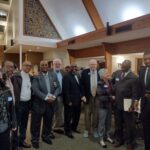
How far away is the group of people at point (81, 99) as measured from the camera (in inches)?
115

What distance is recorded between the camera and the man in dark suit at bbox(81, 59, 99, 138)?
12.1ft

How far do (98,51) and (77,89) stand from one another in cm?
348

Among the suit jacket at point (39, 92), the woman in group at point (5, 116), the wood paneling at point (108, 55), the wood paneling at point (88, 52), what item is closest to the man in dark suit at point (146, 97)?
the suit jacket at point (39, 92)

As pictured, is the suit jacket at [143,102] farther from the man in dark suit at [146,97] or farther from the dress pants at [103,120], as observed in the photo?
the dress pants at [103,120]

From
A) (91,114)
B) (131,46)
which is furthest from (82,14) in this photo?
(91,114)

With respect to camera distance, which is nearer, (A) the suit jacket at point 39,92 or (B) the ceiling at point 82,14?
(A) the suit jacket at point 39,92

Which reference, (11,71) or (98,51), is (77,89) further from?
(98,51)

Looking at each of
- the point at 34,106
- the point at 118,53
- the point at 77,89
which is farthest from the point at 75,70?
the point at 118,53

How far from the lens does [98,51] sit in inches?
280

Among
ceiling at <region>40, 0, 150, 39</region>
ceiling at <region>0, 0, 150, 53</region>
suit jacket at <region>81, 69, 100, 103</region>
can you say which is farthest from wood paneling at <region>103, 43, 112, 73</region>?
suit jacket at <region>81, 69, 100, 103</region>

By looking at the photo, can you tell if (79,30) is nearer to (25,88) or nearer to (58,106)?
(58,106)

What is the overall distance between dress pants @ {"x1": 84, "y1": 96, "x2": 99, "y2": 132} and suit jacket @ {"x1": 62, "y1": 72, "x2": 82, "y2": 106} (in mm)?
219

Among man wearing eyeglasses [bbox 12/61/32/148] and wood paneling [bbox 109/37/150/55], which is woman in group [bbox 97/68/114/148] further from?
wood paneling [bbox 109/37/150/55]

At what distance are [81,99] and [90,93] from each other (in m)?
0.27
